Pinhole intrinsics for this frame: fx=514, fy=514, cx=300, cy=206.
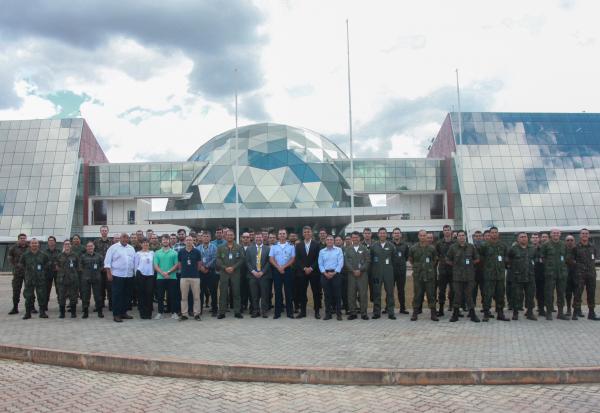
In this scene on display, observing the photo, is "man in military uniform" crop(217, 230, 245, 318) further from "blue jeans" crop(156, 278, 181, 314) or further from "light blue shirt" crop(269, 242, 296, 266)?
"blue jeans" crop(156, 278, 181, 314)

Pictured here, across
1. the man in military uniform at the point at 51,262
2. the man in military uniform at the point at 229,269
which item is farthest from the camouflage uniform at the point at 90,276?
the man in military uniform at the point at 229,269

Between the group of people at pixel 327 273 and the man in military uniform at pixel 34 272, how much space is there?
0.02 metres

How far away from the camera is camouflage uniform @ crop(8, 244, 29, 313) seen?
40.4 ft

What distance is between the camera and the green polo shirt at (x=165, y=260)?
11.8 m

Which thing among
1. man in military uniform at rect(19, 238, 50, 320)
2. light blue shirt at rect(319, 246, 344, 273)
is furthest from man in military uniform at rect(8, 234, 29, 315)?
light blue shirt at rect(319, 246, 344, 273)

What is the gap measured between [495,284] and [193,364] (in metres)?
7.19

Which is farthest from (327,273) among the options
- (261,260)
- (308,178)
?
(308,178)

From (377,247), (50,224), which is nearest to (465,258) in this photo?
(377,247)

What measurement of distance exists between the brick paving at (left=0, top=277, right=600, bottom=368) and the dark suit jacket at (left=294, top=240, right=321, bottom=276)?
124 centimetres

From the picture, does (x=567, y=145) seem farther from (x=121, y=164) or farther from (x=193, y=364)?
(x=193, y=364)

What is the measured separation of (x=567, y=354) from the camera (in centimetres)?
744

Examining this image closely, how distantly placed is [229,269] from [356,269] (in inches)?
112

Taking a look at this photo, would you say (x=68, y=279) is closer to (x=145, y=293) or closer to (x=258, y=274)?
(x=145, y=293)

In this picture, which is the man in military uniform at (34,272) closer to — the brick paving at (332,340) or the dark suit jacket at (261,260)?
the brick paving at (332,340)
